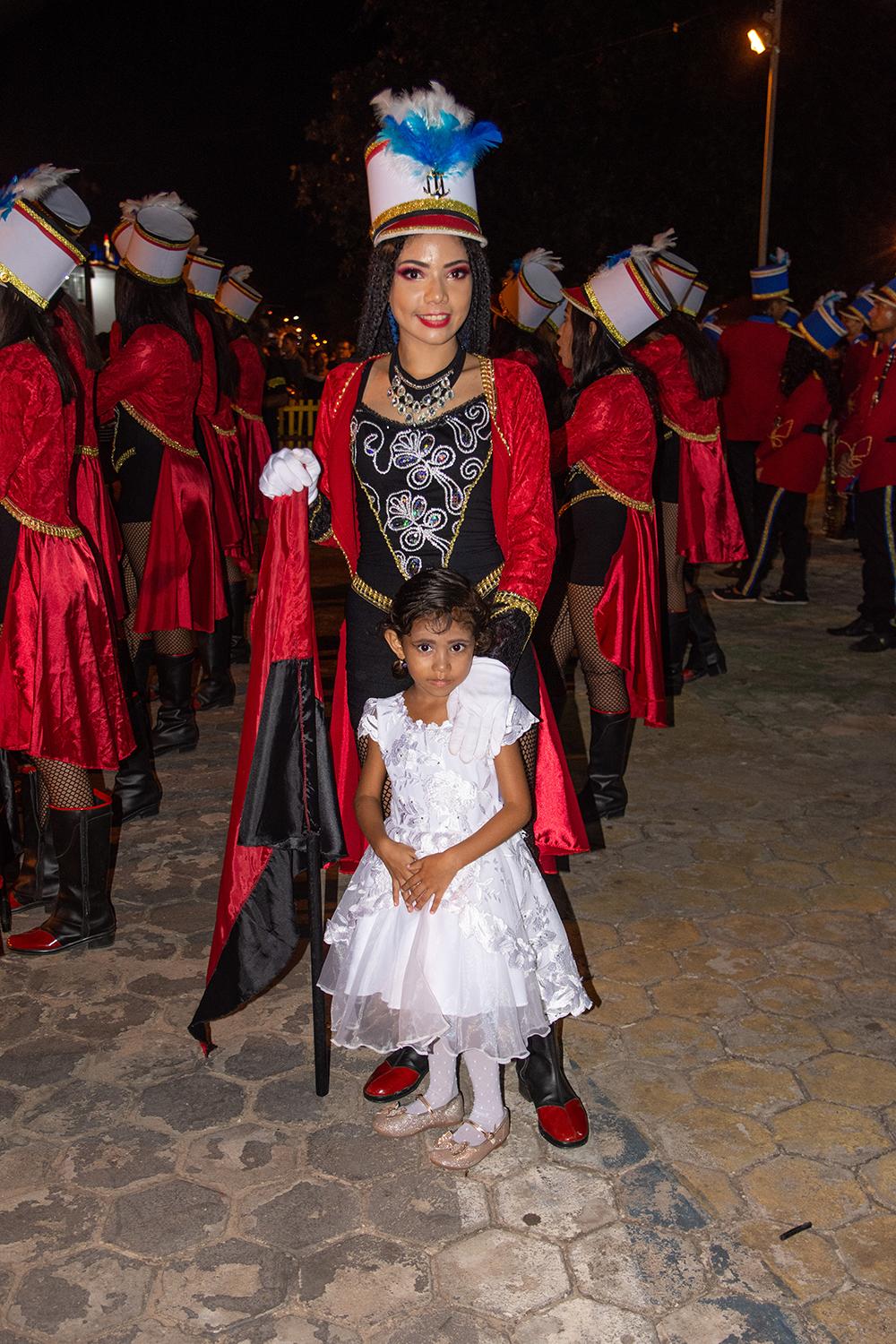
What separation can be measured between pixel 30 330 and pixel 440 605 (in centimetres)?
174

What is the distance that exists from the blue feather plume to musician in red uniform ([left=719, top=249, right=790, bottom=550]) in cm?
624

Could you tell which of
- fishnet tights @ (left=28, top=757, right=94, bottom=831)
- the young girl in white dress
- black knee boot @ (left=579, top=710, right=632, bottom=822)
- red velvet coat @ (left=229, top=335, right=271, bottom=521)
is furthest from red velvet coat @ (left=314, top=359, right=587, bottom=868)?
red velvet coat @ (left=229, top=335, right=271, bottom=521)

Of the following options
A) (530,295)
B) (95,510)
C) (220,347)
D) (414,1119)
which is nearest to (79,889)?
(95,510)

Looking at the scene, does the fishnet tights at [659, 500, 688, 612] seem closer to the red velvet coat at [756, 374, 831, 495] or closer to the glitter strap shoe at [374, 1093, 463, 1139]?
the red velvet coat at [756, 374, 831, 495]

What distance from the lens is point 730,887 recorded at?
4375mm

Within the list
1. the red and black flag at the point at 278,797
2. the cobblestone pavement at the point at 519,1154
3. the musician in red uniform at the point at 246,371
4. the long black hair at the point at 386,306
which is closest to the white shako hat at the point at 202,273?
the musician in red uniform at the point at 246,371

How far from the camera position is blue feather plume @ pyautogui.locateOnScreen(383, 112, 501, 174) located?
2666 mm

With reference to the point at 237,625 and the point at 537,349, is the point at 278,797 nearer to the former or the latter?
the point at 537,349

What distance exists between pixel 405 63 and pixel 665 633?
47.5 feet

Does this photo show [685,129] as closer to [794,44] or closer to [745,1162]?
[794,44]

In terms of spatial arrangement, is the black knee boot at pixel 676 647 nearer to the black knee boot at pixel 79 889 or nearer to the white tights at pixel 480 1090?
the black knee boot at pixel 79 889

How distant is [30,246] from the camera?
346cm

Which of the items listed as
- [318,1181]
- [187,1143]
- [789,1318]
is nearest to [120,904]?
[187,1143]

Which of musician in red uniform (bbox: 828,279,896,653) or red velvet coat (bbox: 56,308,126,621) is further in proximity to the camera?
musician in red uniform (bbox: 828,279,896,653)
